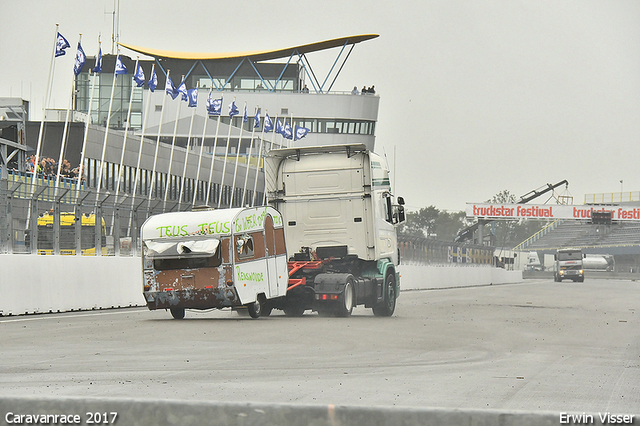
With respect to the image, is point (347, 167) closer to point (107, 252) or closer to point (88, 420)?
point (107, 252)

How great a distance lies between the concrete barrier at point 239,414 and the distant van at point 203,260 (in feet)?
44.8

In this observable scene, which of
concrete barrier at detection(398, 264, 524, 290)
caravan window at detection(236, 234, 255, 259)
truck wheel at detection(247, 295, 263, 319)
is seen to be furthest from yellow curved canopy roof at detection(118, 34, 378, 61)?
caravan window at detection(236, 234, 255, 259)

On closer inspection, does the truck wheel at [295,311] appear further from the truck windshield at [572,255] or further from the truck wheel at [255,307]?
the truck windshield at [572,255]

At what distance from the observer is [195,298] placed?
57.3 ft

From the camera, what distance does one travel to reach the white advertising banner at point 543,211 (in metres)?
91.4

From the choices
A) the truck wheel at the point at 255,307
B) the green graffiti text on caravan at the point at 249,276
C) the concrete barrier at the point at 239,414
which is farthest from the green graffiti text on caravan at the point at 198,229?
the concrete barrier at the point at 239,414

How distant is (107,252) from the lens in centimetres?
2228

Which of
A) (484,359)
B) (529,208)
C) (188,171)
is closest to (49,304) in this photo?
(484,359)

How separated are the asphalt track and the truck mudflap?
39 cm

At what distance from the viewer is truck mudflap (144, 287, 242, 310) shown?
17.3 m

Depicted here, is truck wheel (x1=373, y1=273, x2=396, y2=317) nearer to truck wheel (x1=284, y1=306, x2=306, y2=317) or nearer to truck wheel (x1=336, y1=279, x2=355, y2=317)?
truck wheel (x1=336, y1=279, x2=355, y2=317)

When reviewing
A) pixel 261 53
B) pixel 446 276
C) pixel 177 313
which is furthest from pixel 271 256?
pixel 261 53

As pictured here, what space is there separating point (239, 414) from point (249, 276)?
1440 centimetres

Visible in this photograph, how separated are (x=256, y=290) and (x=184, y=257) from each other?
67.3 inches
